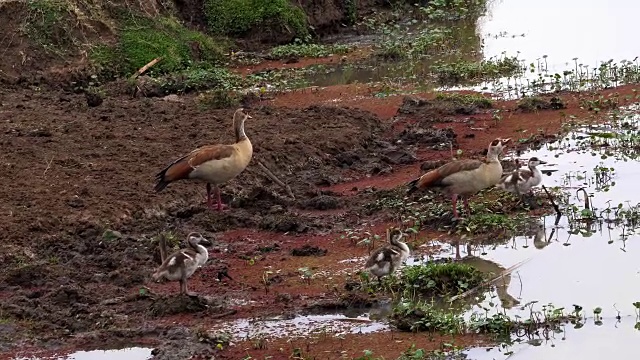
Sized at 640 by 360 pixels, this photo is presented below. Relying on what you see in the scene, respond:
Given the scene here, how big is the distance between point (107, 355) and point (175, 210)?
4.82 m

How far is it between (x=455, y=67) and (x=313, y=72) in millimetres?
3574

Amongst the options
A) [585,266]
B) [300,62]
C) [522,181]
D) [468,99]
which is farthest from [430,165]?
[300,62]

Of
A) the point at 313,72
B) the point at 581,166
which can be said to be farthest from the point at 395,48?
the point at 581,166

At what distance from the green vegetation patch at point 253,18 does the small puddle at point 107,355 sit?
1997 centimetres

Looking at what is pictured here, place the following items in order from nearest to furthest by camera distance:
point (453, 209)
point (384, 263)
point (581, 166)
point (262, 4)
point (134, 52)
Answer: point (384, 263) → point (453, 209) → point (581, 166) → point (134, 52) → point (262, 4)

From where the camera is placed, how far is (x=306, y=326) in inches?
411

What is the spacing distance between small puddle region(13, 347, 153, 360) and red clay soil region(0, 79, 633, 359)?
17 centimetres

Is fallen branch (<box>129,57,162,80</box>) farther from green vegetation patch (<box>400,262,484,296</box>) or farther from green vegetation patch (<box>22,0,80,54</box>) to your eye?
green vegetation patch (<box>400,262,484,296</box>)

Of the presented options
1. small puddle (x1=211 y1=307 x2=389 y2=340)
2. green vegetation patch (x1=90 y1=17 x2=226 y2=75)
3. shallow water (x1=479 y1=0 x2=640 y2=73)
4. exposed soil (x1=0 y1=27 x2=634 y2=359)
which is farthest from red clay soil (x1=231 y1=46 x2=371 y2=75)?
small puddle (x1=211 y1=307 x2=389 y2=340)

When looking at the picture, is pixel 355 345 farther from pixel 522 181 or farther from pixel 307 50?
pixel 307 50

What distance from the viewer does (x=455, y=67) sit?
78.2 feet

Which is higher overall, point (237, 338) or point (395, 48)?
point (237, 338)

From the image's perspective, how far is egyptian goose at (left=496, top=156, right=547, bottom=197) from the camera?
1372 centimetres

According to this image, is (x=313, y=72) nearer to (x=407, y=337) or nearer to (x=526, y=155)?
(x=526, y=155)
